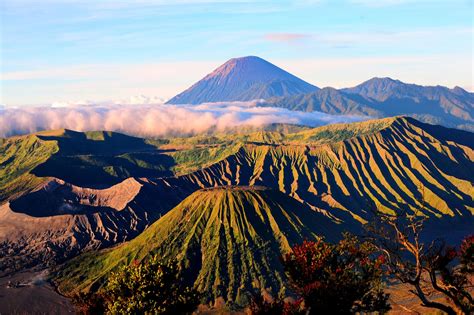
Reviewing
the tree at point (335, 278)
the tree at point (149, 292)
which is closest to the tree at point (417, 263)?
the tree at point (335, 278)

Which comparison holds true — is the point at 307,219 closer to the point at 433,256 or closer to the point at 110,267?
the point at 110,267

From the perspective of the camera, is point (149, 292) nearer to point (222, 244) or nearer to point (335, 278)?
point (335, 278)

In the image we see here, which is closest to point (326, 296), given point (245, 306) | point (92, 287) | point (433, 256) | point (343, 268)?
point (343, 268)

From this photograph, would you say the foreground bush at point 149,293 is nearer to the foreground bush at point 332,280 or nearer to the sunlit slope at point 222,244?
the foreground bush at point 332,280

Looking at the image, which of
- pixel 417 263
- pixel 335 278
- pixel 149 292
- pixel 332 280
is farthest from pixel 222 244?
pixel 417 263

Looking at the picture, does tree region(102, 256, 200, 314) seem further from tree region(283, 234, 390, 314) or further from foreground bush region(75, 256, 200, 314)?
tree region(283, 234, 390, 314)
